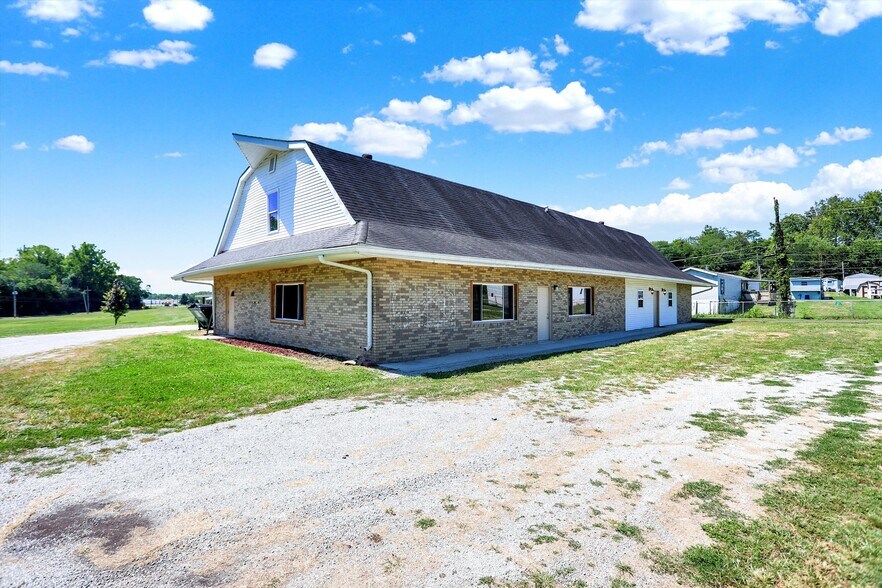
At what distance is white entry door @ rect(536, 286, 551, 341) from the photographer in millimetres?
14211

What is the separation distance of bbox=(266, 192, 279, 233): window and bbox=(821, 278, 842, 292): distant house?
90570 millimetres

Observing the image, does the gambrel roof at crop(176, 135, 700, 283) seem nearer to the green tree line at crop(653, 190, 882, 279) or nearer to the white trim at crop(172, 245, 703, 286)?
the white trim at crop(172, 245, 703, 286)

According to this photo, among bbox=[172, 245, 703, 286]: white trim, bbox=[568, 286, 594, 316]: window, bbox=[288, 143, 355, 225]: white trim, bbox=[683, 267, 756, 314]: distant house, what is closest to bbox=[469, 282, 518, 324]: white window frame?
bbox=[172, 245, 703, 286]: white trim

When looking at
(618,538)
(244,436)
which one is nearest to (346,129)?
(244,436)

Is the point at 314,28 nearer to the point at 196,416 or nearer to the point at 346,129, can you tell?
the point at 346,129

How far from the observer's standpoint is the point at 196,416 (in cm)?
582

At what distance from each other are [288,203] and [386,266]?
5618mm

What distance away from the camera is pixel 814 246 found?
79.1 metres

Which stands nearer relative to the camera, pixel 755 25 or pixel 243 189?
pixel 755 25

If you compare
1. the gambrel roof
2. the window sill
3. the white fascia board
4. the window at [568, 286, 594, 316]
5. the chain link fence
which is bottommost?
the chain link fence

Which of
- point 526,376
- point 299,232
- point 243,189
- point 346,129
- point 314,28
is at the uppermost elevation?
point 314,28

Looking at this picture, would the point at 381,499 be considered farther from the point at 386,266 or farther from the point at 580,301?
the point at 580,301

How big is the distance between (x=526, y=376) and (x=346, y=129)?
1224cm

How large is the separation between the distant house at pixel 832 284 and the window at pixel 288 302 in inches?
3563
